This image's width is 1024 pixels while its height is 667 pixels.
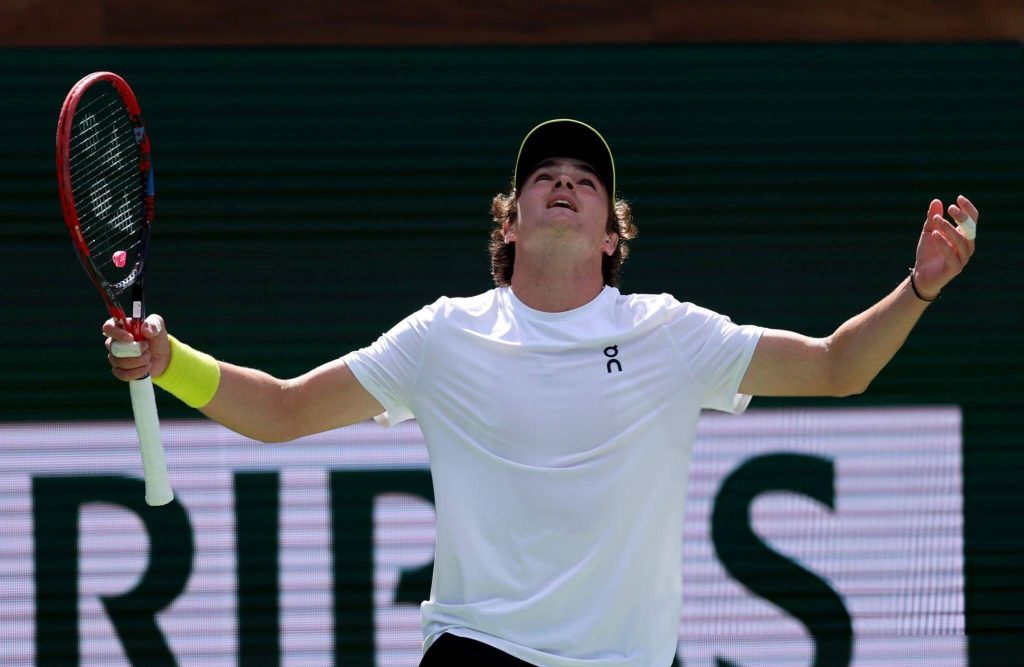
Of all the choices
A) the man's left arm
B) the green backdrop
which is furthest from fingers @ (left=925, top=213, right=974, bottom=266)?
the green backdrop

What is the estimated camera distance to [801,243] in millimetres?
5332

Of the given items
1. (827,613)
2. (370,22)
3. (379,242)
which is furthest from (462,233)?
(827,613)

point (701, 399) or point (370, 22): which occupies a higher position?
point (370, 22)

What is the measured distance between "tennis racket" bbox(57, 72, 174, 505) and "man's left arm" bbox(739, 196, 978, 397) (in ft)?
4.14

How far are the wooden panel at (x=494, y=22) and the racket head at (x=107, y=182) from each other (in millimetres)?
399

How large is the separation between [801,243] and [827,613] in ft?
4.32

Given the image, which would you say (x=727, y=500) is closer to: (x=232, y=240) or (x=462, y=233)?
(x=462, y=233)

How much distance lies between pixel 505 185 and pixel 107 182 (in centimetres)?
176

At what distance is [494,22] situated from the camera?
17.3 ft

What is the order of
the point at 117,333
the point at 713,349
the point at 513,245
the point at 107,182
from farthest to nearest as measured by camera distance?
the point at 107,182 → the point at 513,245 → the point at 713,349 → the point at 117,333

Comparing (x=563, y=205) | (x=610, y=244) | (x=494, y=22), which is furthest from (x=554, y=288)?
(x=494, y=22)

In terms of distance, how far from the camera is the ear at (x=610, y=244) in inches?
138

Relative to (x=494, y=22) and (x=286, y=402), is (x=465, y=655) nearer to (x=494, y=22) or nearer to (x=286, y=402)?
(x=286, y=402)

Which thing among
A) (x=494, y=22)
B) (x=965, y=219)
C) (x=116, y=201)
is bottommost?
(x=965, y=219)
